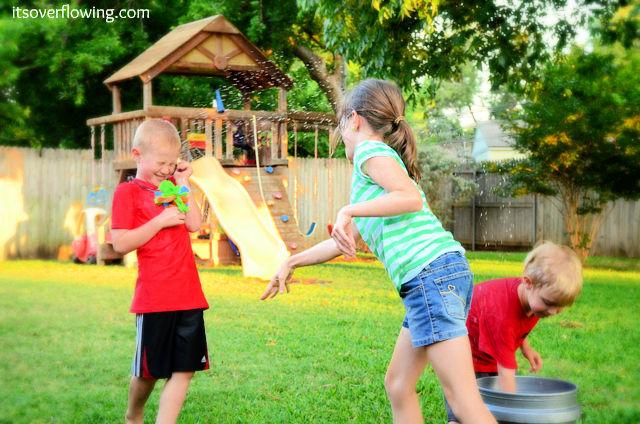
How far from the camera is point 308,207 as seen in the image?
16531 millimetres

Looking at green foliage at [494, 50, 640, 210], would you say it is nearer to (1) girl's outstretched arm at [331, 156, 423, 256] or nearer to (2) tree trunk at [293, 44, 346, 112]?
(2) tree trunk at [293, 44, 346, 112]

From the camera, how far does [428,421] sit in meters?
4.12

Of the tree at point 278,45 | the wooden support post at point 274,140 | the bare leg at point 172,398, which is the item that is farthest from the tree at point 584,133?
the bare leg at point 172,398

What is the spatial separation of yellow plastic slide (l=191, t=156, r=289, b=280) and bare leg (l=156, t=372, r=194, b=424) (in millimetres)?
7458

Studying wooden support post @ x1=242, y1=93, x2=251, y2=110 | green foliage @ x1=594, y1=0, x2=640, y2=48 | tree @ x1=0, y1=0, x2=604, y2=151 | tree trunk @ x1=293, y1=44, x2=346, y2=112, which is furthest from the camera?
tree trunk @ x1=293, y1=44, x2=346, y2=112

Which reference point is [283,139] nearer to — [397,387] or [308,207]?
[308,207]

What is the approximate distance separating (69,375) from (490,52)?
8.43 metres

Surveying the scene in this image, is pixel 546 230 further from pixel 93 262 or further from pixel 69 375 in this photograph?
pixel 69 375

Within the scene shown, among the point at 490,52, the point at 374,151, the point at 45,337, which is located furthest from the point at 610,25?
the point at 374,151

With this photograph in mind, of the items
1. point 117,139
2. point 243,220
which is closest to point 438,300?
point 243,220

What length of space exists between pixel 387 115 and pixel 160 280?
1141mm

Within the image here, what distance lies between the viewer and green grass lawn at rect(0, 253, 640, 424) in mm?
4375

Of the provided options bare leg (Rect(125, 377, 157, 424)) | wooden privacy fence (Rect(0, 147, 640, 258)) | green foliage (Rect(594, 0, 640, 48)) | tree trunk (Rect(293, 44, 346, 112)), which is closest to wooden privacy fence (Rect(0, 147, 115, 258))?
wooden privacy fence (Rect(0, 147, 640, 258))

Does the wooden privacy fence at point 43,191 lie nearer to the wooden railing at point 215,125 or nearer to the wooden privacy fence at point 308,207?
the wooden privacy fence at point 308,207
